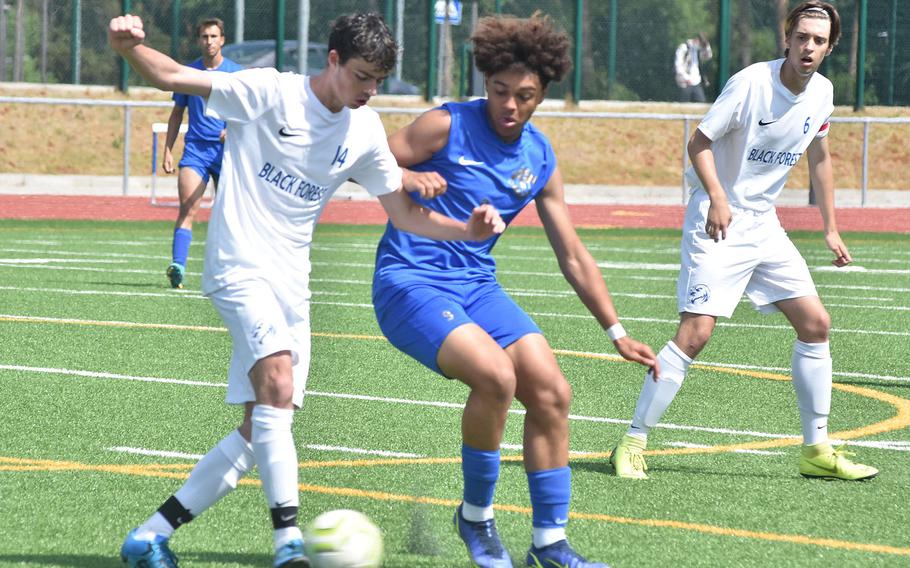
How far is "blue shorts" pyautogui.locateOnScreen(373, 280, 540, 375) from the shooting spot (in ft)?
17.6

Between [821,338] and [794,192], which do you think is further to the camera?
[794,192]

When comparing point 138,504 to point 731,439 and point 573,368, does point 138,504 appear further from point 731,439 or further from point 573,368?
point 573,368

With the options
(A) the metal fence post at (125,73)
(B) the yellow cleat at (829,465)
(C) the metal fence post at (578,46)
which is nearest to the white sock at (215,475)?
(B) the yellow cleat at (829,465)

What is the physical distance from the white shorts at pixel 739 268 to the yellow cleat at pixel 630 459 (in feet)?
2.32

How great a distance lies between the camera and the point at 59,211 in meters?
25.1

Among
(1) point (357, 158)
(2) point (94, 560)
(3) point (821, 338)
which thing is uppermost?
(1) point (357, 158)

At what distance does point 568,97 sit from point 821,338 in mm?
26977

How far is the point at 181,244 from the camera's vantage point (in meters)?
13.8

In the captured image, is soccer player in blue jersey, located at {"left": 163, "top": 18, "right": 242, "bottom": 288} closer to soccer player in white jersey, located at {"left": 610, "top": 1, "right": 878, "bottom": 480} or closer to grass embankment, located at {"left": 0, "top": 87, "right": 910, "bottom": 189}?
soccer player in white jersey, located at {"left": 610, "top": 1, "right": 878, "bottom": 480}

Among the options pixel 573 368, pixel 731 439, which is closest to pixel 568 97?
pixel 573 368

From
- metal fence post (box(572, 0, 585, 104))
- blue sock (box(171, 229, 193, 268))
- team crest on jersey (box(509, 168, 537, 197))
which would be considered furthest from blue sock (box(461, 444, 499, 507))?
metal fence post (box(572, 0, 585, 104))

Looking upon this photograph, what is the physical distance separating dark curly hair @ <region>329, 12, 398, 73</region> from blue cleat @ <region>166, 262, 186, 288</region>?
8979 mm

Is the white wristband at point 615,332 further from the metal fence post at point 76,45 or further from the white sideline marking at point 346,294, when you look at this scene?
the metal fence post at point 76,45

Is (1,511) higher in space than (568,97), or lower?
lower
